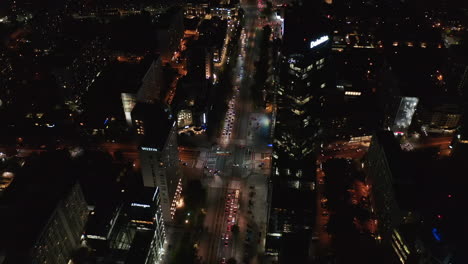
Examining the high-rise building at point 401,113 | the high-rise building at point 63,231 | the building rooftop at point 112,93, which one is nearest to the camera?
the high-rise building at point 63,231

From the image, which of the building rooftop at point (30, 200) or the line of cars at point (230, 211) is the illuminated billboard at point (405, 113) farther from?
the building rooftop at point (30, 200)

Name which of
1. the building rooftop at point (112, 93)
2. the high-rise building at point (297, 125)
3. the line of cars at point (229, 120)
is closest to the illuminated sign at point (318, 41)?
the high-rise building at point (297, 125)

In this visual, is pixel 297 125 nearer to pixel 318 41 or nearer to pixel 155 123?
pixel 318 41

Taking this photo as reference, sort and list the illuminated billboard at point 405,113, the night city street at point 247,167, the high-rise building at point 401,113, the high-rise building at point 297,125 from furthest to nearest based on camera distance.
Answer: the high-rise building at point 401,113 → the illuminated billboard at point 405,113 → the night city street at point 247,167 → the high-rise building at point 297,125

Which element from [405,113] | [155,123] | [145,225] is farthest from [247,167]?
[405,113]

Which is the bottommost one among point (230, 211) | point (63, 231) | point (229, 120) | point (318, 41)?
point (63, 231)

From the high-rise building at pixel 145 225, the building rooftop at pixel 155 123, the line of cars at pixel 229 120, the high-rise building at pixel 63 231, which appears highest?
the line of cars at pixel 229 120

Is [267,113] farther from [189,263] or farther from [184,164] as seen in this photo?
[189,263]

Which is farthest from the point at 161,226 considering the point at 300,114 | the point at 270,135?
the point at 270,135

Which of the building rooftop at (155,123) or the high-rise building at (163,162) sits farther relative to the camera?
the building rooftop at (155,123)

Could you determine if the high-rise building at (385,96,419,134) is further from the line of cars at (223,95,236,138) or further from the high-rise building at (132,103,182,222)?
the high-rise building at (132,103,182,222)

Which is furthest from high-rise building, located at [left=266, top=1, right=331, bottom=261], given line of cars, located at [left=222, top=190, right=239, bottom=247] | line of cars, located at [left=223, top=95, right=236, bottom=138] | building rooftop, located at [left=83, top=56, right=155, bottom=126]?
building rooftop, located at [left=83, top=56, right=155, bottom=126]
